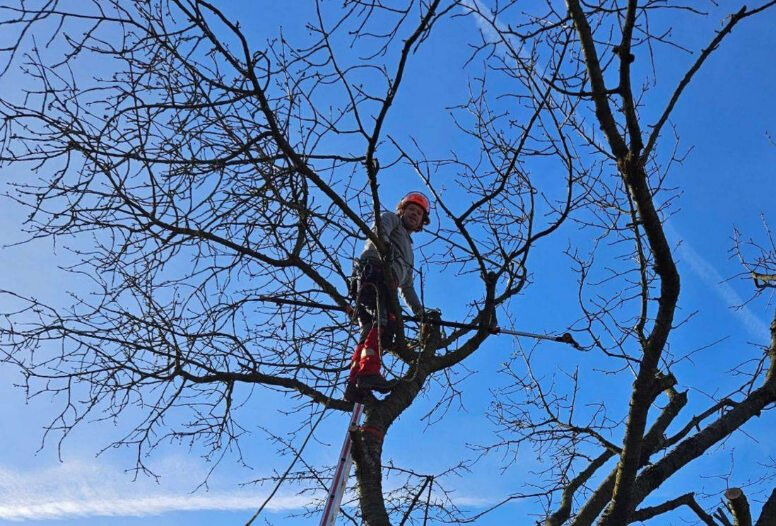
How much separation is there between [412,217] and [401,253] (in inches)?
42.6

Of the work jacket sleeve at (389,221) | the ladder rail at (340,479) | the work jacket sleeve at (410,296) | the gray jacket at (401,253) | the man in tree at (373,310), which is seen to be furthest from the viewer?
the work jacket sleeve at (410,296)

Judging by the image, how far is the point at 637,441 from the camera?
3.92 metres

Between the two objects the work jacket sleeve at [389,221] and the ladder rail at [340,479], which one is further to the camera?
the work jacket sleeve at [389,221]

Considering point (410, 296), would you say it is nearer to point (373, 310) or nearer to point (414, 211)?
point (414, 211)

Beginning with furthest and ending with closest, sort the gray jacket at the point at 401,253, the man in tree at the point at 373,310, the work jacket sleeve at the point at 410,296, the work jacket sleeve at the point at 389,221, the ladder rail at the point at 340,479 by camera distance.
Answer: the work jacket sleeve at the point at 410,296 < the work jacket sleeve at the point at 389,221 < the gray jacket at the point at 401,253 < the man in tree at the point at 373,310 < the ladder rail at the point at 340,479

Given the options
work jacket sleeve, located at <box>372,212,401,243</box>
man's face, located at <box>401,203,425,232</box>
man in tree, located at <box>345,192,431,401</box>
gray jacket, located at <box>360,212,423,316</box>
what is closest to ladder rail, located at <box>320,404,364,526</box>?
man in tree, located at <box>345,192,431,401</box>

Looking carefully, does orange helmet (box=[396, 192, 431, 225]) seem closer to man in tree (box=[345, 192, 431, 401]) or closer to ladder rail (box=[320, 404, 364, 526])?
man in tree (box=[345, 192, 431, 401])

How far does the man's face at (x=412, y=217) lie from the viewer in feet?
18.2

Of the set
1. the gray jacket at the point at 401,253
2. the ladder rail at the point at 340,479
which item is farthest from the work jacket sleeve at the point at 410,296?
the ladder rail at the point at 340,479

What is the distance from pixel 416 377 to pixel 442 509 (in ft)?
2.64

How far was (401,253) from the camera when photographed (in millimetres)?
4520

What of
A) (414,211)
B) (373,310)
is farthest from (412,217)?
(373,310)

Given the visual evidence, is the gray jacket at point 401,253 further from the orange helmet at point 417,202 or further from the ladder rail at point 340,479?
the ladder rail at point 340,479

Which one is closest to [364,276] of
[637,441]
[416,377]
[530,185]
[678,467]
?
[416,377]
